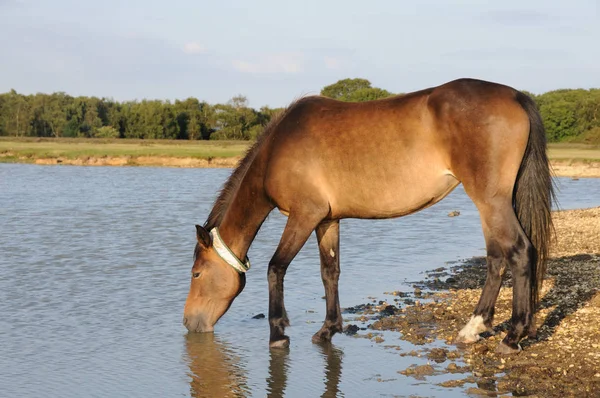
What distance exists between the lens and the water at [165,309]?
5887mm

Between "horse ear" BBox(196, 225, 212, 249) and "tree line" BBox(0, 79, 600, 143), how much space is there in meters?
53.2

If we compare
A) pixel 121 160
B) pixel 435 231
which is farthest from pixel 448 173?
pixel 121 160

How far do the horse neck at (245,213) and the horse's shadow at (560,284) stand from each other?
8.19 feet

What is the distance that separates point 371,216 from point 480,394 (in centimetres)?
203

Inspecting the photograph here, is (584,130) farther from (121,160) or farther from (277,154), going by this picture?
(277,154)

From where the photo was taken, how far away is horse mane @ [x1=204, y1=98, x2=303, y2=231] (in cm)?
699

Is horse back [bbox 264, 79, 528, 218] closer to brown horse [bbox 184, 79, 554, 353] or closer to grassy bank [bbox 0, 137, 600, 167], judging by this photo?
brown horse [bbox 184, 79, 554, 353]

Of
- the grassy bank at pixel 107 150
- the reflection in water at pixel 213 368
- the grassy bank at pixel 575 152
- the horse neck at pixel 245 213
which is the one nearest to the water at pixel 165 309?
the reflection in water at pixel 213 368

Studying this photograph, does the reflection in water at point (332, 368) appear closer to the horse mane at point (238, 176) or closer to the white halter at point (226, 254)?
the white halter at point (226, 254)

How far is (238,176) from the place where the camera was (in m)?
7.04

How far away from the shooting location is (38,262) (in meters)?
11.5

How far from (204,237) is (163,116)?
65485 millimetres

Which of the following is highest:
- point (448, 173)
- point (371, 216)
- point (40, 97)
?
point (40, 97)

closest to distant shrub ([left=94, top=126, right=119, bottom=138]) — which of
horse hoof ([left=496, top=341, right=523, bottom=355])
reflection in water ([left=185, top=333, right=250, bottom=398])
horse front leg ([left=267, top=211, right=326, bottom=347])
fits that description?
reflection in water ([left=185, top=333, right=250, bottom=398])
